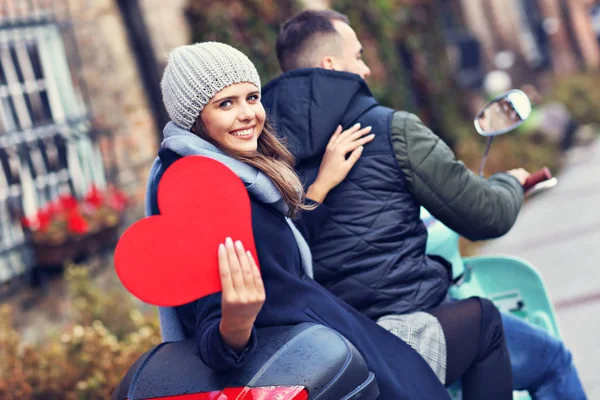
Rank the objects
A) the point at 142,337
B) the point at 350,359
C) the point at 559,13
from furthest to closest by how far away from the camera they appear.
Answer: the point at 559,13 → the point at 142,337 → the point at 350,359

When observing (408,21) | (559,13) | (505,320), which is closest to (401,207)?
(505,320)

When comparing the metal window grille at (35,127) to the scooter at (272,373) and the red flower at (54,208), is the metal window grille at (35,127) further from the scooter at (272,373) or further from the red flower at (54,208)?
the scooter at (272,373)

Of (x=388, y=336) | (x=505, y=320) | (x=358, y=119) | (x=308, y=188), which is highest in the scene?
(x=358, y=119)

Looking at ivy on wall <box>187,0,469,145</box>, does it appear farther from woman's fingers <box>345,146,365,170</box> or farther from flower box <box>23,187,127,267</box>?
woman's fingers <box>345,146,365,170</box>

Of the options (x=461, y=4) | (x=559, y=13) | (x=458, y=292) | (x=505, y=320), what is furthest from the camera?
(x=559, y=13)

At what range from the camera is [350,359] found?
1.77 m

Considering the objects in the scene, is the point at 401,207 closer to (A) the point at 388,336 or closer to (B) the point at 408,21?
(A) the point at 388,336

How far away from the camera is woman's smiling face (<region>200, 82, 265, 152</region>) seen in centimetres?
195

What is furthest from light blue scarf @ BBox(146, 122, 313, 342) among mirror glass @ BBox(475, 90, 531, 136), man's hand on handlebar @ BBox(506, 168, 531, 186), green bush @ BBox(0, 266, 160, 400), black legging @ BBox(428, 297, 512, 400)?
green bush @ BBox(0, 266, 160, 400)

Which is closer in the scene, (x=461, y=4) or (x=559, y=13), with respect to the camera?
(x=461, y=4)

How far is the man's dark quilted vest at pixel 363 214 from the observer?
91.6 inches

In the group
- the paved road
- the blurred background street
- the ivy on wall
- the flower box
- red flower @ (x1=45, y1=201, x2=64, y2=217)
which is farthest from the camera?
the ivy on wall

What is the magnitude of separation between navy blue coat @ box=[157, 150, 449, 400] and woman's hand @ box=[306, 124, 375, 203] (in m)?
0.36

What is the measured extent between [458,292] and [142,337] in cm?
198
